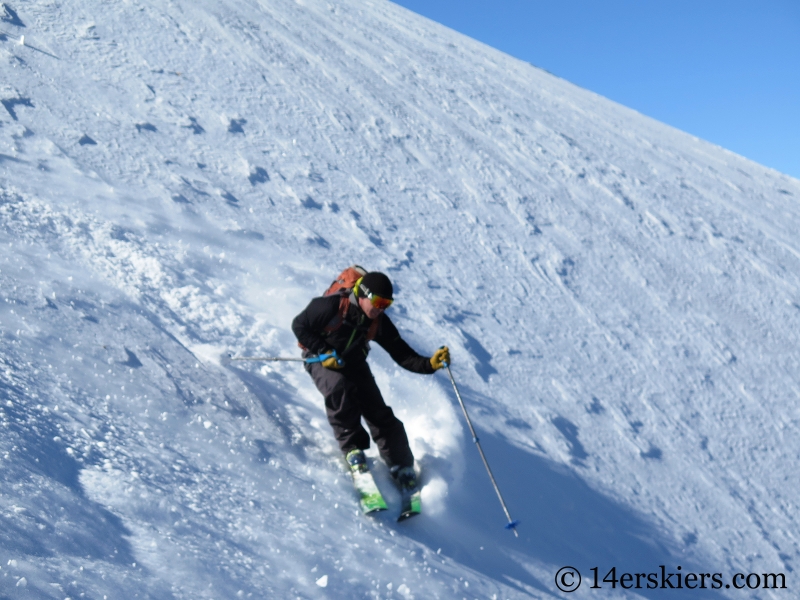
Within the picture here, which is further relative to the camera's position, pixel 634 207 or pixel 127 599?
pixel 634 207

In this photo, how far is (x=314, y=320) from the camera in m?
3.88

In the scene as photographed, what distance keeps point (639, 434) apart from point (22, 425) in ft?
13.8

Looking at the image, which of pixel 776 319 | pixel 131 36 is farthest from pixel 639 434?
pixel 131 36

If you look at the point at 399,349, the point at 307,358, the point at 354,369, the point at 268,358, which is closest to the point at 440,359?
the point at 399,349

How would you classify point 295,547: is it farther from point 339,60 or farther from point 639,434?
point 339,60

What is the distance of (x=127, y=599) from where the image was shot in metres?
2.44

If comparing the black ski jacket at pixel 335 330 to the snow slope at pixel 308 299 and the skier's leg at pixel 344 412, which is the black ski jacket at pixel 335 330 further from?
the snow slope at pixel 308 299

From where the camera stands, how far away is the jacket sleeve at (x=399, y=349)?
13.8 ft

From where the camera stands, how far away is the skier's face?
388cm

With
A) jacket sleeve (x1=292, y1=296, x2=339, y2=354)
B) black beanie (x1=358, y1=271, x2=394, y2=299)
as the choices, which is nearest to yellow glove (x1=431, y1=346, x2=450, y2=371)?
black beanie (x1=358, y1=271, x2=394, y2=299)

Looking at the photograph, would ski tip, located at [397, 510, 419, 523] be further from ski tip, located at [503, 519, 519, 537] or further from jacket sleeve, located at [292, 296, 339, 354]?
jacket sleeve, located at [292, 296, 339, 354]
